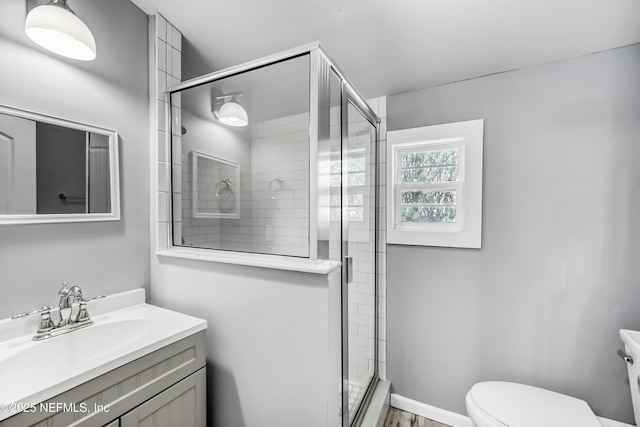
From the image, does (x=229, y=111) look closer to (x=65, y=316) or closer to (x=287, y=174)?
(x=287, y=174)

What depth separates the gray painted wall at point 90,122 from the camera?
3.59 ft

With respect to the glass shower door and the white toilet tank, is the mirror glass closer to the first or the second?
the glass shower door

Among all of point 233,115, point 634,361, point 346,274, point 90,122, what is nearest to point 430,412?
point 634,361

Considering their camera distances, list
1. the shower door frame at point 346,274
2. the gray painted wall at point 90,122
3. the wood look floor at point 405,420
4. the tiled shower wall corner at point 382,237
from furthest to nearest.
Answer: the tiled shower wall corner at point 382,237
the wood look floor at point 405,420
the shower door frame at point 346,274
the gray painted wall at point 90,122

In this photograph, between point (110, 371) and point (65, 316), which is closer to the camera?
point (110, 371)

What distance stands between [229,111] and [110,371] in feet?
4.22

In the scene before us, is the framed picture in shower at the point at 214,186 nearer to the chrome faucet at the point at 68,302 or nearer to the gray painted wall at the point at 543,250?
the chrome faucet at the point at 68,302

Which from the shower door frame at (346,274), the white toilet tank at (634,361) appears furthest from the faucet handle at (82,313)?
the white toilet tank at (634,361)

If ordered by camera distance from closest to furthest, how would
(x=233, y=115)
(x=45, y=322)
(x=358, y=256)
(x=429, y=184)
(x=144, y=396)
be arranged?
(x=144, y=396) < (x=45, y=322) < (x=233, y=115) < (x=358, y=256) < (x=429, y=184)

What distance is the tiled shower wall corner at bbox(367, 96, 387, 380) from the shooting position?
1.97 metres

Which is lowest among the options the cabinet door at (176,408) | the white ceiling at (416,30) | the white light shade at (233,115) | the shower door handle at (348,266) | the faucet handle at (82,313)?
the cabinet door at (176,408)

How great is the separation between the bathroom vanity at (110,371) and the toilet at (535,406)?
1.34 meters

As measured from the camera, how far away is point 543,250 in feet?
5.09

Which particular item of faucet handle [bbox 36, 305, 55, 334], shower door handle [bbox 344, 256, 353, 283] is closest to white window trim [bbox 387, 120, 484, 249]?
shower door handle [bbox 344, 256, 353, 283]
